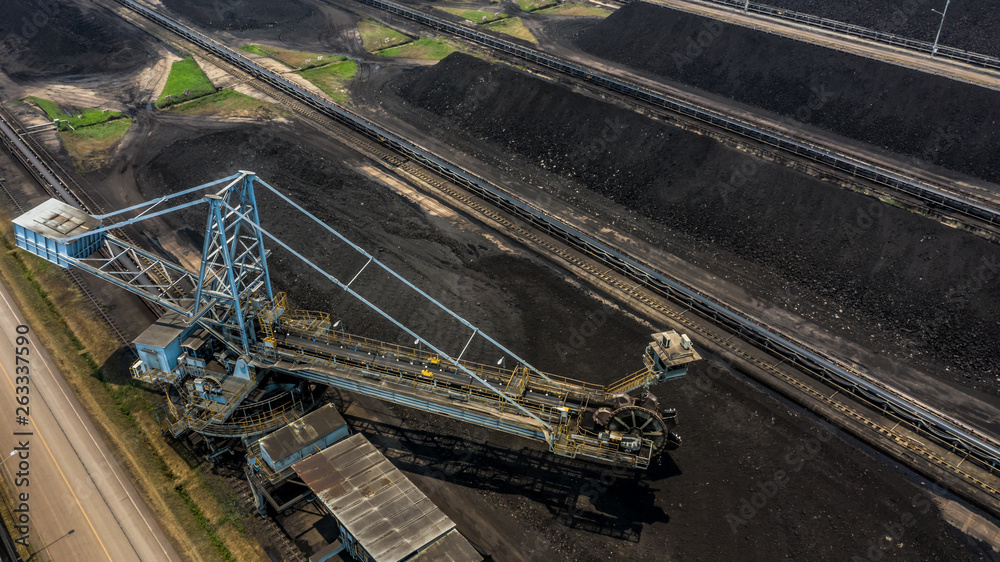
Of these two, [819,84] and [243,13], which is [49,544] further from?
[243,13]

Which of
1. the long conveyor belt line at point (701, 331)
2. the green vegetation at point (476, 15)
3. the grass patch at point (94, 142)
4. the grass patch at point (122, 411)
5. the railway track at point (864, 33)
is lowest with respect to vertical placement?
the grass patch at point (122, 411)

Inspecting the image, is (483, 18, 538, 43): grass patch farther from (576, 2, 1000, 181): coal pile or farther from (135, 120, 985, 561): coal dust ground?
(135, 120, 985, 561): coal dust ground

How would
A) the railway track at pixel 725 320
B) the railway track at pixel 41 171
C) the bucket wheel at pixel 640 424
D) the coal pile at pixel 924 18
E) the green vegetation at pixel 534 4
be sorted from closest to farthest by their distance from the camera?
the bucket wheel at pixel 640 424 < the railway track at pixel 725 320 < the railway track at pixel 41 171 < the coal pile at pixel 924 18 < the green vegetation at pixel 534 4

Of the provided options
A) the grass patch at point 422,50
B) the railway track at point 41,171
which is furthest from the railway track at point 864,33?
the railway track at point 41,171

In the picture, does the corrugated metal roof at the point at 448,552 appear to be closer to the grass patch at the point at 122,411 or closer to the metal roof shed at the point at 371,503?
the metal roof shed at the point at 371,503

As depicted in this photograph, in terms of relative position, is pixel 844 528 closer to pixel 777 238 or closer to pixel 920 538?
pixel 920 538

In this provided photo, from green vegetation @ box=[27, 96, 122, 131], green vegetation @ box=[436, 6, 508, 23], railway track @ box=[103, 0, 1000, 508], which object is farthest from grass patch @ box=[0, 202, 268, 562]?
green vegetation @ box=[436, 6, 508, 23]

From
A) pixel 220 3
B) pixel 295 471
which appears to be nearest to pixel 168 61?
pixel 220 3
